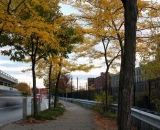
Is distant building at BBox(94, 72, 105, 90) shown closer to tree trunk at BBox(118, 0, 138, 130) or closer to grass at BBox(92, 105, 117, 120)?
grass at BBox(92, 105, 117, 120)

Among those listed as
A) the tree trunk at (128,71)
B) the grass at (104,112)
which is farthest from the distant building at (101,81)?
the tree trunk at (128,71)

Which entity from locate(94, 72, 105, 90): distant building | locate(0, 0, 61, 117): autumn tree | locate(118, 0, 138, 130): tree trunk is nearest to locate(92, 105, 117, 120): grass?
locate(0, 0, 61, 117): autumn tree

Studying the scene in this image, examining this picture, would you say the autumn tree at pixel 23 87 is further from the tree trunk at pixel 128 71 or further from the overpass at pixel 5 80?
the tree trunk at pixel 128 71

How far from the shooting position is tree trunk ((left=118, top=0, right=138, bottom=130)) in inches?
241

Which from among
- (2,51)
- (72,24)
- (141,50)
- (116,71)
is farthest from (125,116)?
(116,71)

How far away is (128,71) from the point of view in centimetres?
622

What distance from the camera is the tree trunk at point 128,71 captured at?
6.12m

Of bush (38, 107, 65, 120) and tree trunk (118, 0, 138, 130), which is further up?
tree trunk (118, 0, 138, 130)

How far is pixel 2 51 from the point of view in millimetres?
14578

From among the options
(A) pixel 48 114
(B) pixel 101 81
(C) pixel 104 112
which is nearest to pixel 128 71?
(A) pixel 48 114

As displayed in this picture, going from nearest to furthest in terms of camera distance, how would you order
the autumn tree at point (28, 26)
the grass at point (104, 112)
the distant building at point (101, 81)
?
the autumn tree at point (28, 26), the grass at point (104, 112), the distant building at point (101, 81)

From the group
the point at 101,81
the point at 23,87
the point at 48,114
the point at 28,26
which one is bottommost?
the point at 23,87

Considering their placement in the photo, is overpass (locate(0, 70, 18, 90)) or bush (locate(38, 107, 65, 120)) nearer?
bush (locate(38, 107, 65, 120))

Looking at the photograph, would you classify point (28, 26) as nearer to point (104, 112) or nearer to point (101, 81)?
point (104, 112)
